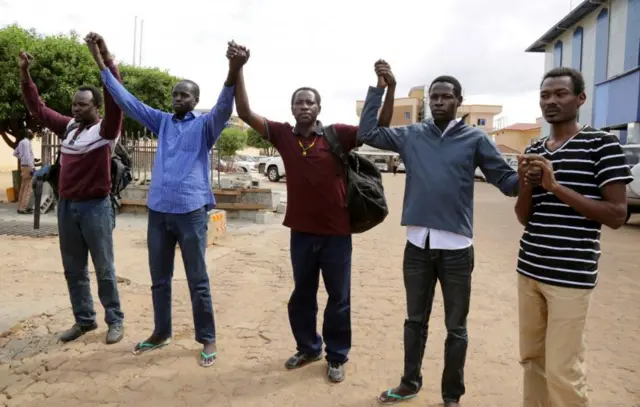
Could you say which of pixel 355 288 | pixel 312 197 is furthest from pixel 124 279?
pixel 312 197

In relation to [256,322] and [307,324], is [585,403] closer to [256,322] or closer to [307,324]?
[307,324]

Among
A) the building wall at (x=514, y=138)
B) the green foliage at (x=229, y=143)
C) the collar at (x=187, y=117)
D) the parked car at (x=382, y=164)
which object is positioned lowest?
the collar at (x=187, y=117)

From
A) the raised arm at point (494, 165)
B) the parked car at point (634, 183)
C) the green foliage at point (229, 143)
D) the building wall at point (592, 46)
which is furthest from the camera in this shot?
the green foliage at point (229, 143)

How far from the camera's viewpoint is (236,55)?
3232mm

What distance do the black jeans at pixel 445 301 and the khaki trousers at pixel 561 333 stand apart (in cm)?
41

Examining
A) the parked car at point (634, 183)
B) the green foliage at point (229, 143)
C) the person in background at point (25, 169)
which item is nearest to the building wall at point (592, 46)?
the parked car at point (634, 183)

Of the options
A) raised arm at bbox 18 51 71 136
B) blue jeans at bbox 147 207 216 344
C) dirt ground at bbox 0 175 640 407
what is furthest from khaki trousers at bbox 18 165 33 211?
blue jeans at bbox 147 207 216 344

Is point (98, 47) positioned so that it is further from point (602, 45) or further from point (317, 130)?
point (602, 45)

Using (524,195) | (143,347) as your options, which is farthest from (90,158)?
(524,195)

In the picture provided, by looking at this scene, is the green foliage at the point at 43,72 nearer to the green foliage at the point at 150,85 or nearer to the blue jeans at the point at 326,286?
the green foliage at the point at 150,85

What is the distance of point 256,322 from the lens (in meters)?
4.52

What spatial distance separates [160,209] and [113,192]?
2.53ft

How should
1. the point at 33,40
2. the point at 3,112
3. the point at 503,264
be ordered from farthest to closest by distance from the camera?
the point at 33,40 → the point at 3,112 → the point at 503,264

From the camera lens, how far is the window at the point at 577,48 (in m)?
24.6
